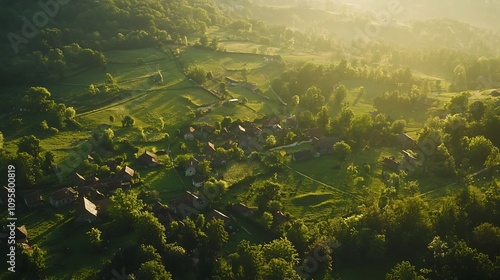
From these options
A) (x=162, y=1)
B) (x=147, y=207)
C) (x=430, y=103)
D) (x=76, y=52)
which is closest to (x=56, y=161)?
(x=147, y=207)

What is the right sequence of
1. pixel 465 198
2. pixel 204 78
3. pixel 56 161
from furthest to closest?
pixel 204 78, pixel 56 161, pixel 465 198

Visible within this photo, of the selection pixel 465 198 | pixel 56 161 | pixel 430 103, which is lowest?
pixel 56 161

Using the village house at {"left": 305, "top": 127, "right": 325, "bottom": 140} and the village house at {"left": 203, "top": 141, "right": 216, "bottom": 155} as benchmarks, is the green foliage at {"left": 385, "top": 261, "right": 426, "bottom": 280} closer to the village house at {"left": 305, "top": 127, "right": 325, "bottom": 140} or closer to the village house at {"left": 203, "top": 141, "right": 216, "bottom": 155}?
the village house at {"left": 203, "top": 141, "right": 216, "bottom": 155}

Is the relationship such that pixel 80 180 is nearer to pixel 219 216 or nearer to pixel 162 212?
pixel 162 212

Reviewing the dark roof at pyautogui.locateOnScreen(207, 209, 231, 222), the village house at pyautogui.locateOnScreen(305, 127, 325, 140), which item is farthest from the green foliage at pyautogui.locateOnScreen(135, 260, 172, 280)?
the village house at pyautogui.locateOnScreen(305, 127, 325, 140)

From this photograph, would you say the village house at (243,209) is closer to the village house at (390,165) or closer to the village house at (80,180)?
the village house at (80,180)

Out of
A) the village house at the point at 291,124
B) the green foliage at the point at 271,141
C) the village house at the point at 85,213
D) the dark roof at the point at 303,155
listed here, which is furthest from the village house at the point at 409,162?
the village house at the point at 85,213

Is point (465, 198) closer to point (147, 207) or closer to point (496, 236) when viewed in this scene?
point (496, 236)
